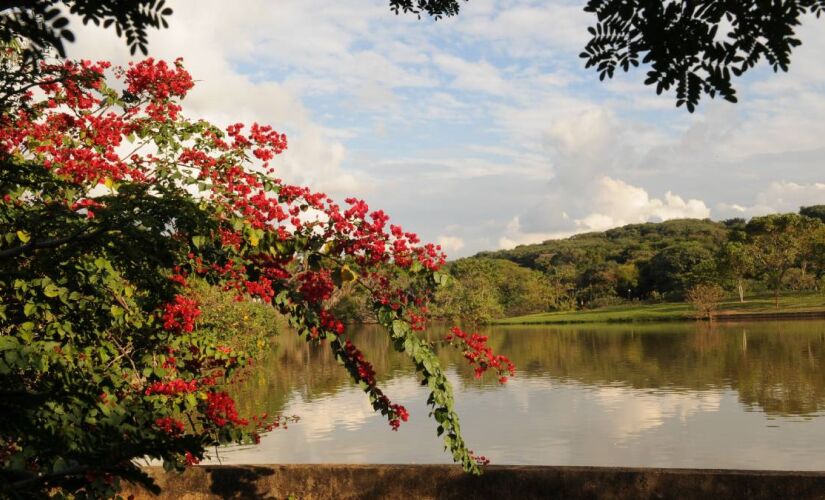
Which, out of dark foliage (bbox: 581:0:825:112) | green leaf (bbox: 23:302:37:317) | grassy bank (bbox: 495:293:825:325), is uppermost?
dark foliage (bbox: 581:0:825:112)

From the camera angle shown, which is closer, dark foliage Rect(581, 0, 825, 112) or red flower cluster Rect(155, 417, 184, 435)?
dark foliage Rect(581, 0, 825, 112)

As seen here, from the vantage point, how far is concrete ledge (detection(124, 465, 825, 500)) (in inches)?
290

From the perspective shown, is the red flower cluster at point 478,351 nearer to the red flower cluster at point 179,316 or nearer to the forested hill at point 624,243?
the red flower cluster at point 179,316

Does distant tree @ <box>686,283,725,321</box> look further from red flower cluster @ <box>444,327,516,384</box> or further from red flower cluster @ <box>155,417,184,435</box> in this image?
red flower cluster @ <box>155,417,184,435</box>

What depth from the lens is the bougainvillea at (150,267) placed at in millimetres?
4293

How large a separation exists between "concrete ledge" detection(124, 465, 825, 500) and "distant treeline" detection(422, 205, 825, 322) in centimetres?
3219

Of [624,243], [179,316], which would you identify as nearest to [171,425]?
[179,316]

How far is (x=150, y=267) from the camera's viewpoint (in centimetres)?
481

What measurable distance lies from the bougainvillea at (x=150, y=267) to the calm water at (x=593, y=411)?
28.6 ft

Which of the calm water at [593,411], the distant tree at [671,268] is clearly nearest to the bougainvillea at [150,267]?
the calm water at [593,411]

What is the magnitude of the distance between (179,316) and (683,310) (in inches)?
2632

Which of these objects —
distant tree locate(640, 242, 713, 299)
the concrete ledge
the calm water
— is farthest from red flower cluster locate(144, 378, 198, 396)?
distant tree locate(640, 242, 713, 299)

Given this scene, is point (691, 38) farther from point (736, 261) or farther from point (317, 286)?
point (736, 261)

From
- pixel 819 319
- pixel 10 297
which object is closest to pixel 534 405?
pixel 10 297
